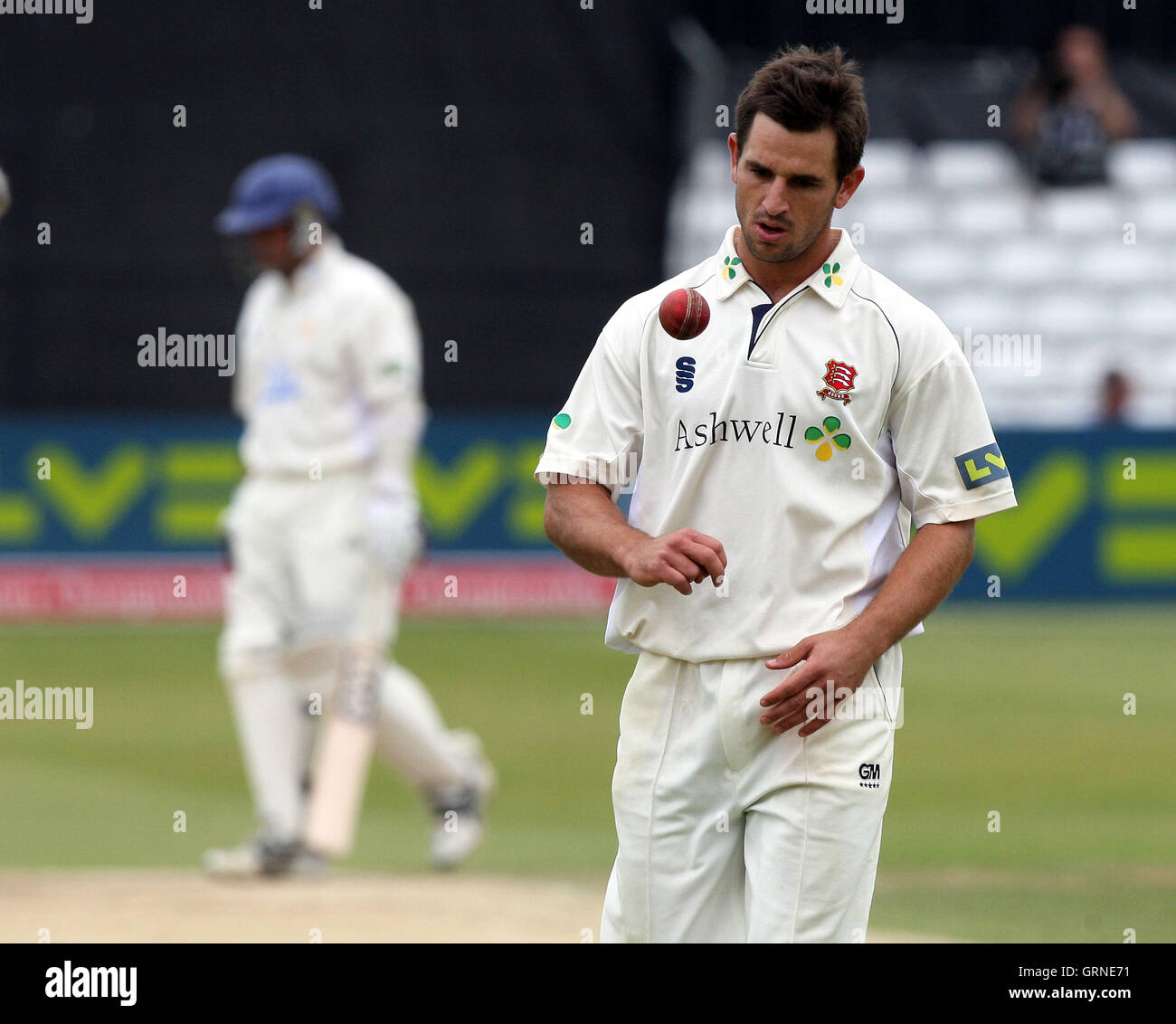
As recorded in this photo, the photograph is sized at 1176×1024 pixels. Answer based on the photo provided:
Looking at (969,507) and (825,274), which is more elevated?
(825,274)

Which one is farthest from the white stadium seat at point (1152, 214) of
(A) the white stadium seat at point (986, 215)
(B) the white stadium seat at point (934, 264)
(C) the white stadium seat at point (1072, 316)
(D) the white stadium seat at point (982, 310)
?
(B) the white stadium seat at point (934, 264)

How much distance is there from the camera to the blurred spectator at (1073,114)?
18.4m

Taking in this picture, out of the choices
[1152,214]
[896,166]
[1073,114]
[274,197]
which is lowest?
[274,197]

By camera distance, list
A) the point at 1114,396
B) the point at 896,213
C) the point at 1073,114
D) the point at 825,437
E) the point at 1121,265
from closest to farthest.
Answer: the point at 825,437 → the point at 1114,396 → the point at 1073,114 → the point at 1121,265 → the point at 896,213

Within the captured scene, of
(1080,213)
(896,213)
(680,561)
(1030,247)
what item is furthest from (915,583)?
(1080,213)

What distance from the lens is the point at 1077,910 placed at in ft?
21.7

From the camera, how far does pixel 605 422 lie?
3.69m

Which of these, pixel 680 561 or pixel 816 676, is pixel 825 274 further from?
pixel 816 676

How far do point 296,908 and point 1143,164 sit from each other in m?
15.9

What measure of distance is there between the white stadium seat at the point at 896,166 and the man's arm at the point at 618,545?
1656 centimetres

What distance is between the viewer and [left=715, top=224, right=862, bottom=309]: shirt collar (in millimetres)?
3607

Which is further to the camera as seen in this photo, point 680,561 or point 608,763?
point 608,763

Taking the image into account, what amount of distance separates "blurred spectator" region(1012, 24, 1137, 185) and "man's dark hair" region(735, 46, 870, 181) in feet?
51.6
